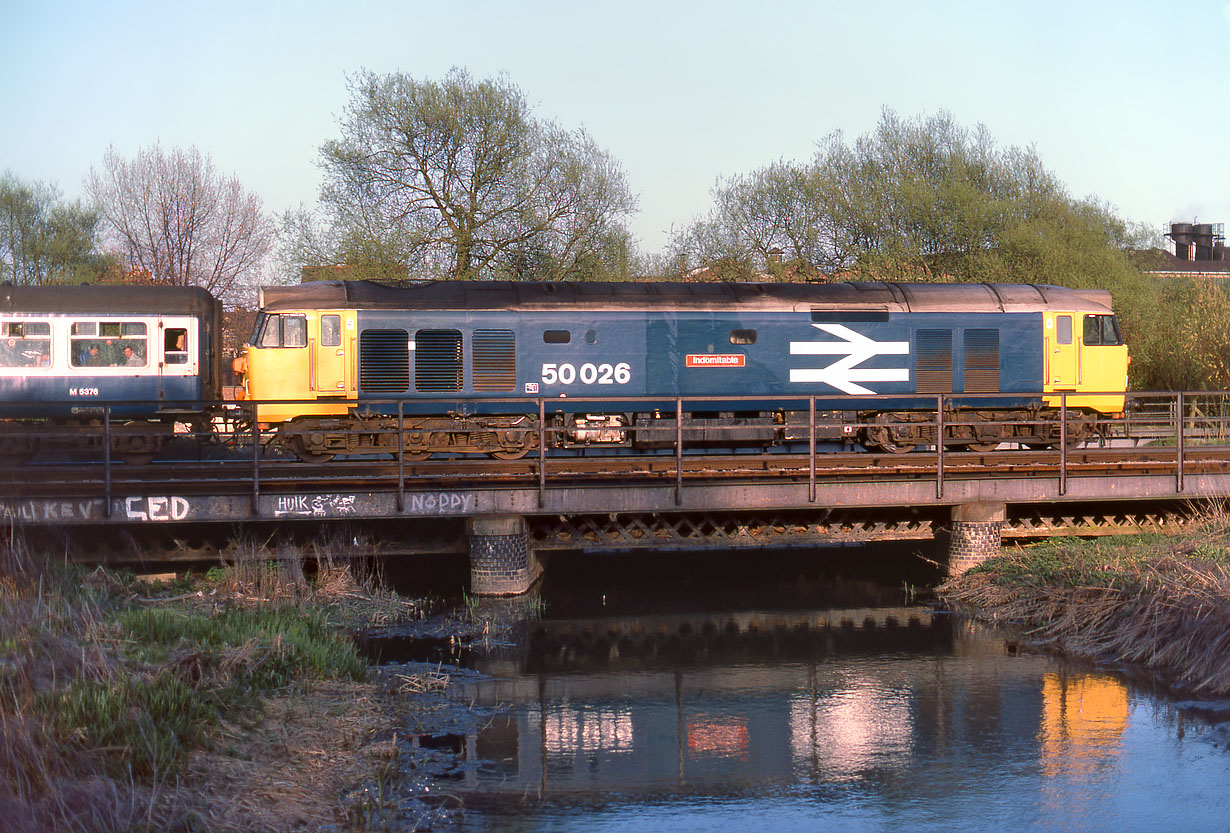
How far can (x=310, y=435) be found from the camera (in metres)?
19.3

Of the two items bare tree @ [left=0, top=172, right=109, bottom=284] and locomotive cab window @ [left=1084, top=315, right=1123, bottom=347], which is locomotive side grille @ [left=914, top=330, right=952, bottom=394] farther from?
bare tree @ [left=0, top=172, right=109, bottom=284]

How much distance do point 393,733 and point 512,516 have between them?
539 centimetres

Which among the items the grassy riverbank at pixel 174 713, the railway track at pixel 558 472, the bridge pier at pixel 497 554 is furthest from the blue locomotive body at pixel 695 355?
the grassy riverbank at pixel 174 713

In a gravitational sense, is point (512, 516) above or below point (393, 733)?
above

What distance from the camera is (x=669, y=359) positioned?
21.2m

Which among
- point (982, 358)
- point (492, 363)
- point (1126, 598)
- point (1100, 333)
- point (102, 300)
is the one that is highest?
point (102, 300)

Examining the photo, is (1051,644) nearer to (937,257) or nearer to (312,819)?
(312,819)

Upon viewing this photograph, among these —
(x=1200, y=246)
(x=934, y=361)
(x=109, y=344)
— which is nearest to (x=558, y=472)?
(x=934, y=361)

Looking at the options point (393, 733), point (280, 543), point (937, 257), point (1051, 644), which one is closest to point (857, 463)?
point (1051, 644)

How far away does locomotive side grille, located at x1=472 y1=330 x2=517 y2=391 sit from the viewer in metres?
20.5

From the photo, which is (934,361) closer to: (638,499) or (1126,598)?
(638,499)

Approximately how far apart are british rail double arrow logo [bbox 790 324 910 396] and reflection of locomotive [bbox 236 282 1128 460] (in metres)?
0.03

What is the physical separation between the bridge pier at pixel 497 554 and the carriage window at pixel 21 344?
12477 millimetres

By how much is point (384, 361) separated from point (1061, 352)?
43.7ft
